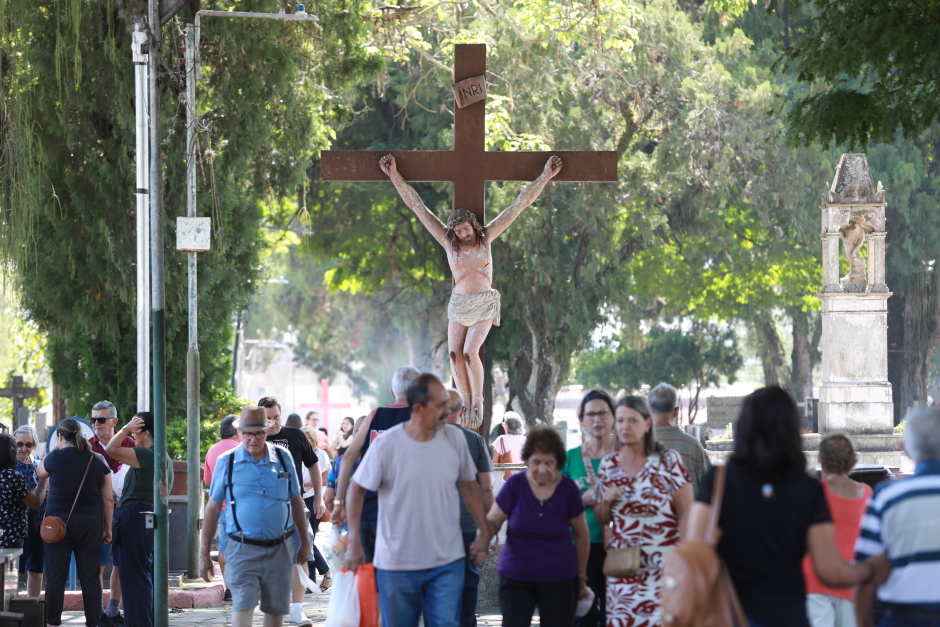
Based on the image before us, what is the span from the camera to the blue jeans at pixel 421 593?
6.14 m

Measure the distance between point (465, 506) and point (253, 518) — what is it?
1453 millimetres

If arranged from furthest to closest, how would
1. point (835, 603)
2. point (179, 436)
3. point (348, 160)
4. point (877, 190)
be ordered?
1. point (877, 190)
2. point (179, 436)
3. point (348, 160)
4. point (835, 603)

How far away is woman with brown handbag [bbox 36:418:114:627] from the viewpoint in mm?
9188

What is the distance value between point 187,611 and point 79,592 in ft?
3.90

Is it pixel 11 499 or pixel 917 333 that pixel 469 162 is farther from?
pixel 917 333

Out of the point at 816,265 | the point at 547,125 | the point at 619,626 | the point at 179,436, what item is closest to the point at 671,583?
the point at 619,626

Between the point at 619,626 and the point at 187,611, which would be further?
the point at 187,611

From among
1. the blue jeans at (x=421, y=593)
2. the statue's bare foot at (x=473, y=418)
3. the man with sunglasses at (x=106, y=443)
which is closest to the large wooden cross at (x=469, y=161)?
the statue's bare foot at (x=473, y=418)

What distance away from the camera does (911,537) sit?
15.0 feet

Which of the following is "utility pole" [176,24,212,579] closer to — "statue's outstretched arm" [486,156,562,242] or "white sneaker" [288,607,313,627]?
"statue's outstretched arm" [486,156,562,242]

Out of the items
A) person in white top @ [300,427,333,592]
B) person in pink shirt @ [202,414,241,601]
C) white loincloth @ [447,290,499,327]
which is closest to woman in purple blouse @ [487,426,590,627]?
white loincloth @ [447,290,499,327]

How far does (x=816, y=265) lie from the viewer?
102ft

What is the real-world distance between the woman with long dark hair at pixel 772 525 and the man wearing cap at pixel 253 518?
3731 mm

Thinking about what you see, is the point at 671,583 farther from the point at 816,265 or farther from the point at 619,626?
the point at 816,265
